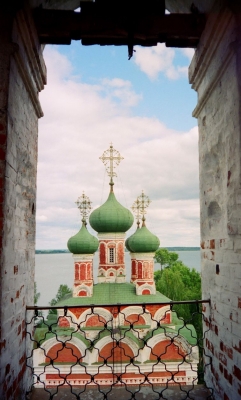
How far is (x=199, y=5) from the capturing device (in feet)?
10.1

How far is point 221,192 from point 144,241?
52.4ft

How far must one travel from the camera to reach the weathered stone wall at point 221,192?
2.41 metres

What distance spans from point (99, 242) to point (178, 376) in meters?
8.56

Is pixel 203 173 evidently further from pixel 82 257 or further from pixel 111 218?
pixel 111 218

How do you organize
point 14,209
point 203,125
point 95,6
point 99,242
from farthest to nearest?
1. point 99,242
2. point 203,125
3. point 95,6
4. point 14,209

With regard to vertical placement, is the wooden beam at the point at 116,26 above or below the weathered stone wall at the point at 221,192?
above

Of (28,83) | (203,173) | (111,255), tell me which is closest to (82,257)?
(111,255)

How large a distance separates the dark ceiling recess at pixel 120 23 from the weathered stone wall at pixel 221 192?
242 millimetres

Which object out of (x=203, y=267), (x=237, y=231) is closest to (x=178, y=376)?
(x=203, y=267)

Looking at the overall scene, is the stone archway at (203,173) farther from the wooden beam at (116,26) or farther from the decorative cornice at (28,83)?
the wooden beam at (116,26)

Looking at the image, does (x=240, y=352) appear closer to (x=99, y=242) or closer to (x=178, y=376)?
(x=178, y=376)

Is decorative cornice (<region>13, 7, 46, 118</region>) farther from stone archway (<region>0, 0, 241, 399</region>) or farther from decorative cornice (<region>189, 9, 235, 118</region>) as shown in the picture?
decorative cornice (<region>189, 9, 235, 118</region>)

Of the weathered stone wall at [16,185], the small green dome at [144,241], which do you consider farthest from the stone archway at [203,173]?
the small green dome at [144,241]

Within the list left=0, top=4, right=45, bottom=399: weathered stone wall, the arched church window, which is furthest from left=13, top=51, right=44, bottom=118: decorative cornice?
the arched church window
